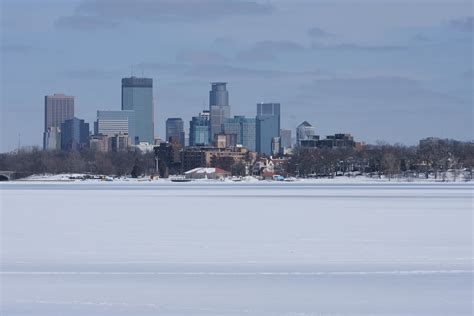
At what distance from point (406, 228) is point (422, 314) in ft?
54.7

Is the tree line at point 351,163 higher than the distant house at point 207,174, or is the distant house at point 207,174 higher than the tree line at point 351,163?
the tree line at point 351,163

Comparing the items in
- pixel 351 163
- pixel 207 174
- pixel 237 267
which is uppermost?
pixel 351 163

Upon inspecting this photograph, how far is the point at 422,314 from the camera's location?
49.2ft

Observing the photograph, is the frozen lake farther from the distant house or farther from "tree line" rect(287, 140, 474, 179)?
the distant house

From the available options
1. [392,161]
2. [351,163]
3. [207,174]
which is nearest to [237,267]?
[392,161]

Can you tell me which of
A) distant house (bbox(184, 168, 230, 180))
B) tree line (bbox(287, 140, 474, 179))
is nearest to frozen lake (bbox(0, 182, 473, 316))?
tree line (bbox(287, 140, 474, 179))

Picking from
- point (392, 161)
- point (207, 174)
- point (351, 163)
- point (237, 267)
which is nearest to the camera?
point (237, 267)

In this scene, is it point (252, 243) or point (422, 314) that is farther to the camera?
point (252, 243)

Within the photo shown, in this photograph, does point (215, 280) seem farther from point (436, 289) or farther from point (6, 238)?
point (6, 238)

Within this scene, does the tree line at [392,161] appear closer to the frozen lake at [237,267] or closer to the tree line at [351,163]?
the tree line at [351,163]

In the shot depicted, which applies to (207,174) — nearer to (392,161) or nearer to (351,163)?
(351,163)

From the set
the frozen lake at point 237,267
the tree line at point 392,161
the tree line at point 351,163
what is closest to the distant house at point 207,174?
the tree line at point 351,163

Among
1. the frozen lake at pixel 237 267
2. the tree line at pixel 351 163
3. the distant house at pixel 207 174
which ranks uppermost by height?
the tree line at pixel 351 163

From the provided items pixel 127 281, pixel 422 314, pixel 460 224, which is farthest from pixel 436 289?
pixel 460 224
